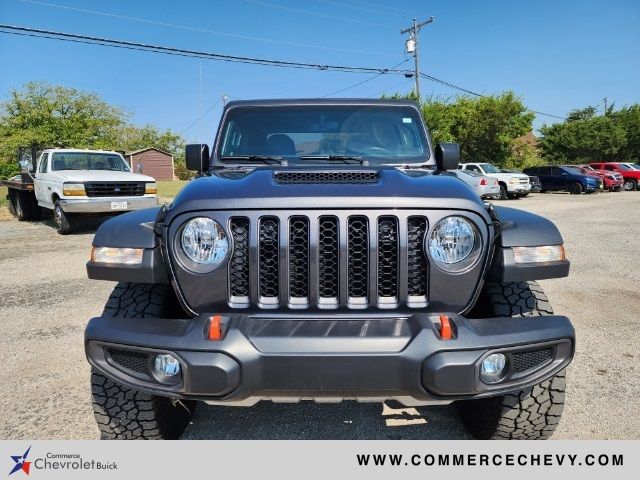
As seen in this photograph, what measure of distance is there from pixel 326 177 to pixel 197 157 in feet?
4.18

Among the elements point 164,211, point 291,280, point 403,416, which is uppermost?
point 164,211

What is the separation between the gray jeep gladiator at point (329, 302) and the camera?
1.78m

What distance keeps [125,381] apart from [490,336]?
4.75 ft

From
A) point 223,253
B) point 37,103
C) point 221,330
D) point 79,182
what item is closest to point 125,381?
point 221,330

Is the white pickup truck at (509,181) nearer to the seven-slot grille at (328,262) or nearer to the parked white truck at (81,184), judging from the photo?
the parked white truck at (81,184)

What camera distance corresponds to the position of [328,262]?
6.50ft

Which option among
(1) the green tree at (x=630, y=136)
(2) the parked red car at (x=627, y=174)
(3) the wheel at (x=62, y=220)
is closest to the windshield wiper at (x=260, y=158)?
(3) the wheel at (x=62, y=220)

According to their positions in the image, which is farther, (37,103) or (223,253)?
(37,103)

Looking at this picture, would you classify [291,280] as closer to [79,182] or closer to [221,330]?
[221,330]

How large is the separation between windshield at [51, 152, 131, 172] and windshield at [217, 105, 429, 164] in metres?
9.08

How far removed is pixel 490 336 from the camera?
1822 millimetres

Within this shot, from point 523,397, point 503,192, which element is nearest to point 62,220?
point 523,397

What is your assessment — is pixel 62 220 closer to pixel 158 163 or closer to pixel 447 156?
pixel 447 156
